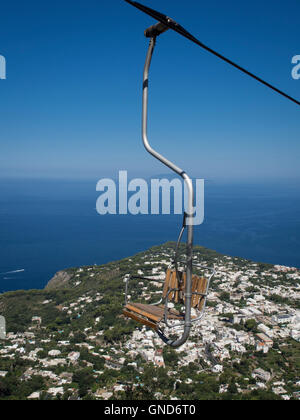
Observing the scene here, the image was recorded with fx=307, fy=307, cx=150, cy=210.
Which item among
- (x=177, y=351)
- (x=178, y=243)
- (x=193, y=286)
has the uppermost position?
(x=178, y=243)

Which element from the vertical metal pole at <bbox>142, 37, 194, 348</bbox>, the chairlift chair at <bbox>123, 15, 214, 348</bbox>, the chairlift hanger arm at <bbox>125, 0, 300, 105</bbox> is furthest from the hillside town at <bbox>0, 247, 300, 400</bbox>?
the chairlift hanger arm at <bbox>125, 0, 300, 105</bbox>

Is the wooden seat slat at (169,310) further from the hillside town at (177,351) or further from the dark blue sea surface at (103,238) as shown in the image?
the dark blue sea surface at (103,238)

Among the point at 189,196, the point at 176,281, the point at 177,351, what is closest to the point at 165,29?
the point at 189,196

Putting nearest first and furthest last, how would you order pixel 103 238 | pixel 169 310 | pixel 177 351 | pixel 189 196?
pixel 189 196 → pixel 169 310 → pixel 177 351 → pixel 103 238

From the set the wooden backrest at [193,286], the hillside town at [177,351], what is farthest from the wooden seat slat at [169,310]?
the hillside town at [177,351]

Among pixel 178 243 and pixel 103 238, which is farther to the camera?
pixel 103 238

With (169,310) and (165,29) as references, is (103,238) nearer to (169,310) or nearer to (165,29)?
(169,310)

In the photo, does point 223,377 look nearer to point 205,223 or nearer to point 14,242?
point 14,242

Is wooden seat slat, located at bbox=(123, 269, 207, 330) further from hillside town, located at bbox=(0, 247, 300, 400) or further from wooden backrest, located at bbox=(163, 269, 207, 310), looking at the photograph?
hillside town, located at bbox=(0, 247, 300, 400)
